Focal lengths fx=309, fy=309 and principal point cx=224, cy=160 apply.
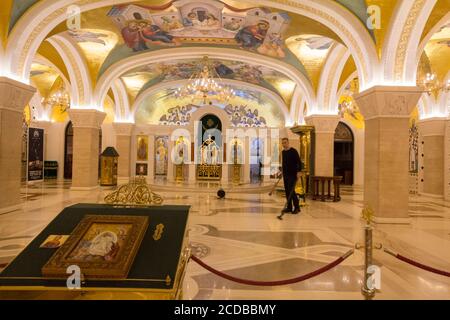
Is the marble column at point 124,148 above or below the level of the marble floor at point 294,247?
above

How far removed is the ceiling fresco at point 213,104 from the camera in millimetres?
17344

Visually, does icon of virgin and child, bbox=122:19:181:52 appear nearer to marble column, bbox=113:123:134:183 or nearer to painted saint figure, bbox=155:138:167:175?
marble column, bbox=113:123:134:183

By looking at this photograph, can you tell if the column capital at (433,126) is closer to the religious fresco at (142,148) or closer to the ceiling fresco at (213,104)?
the ceiling fresco at (213,104)

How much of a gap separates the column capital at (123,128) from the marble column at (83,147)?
492 cm

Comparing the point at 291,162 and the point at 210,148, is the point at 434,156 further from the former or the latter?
the point at 210,148

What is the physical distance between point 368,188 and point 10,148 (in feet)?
25.4

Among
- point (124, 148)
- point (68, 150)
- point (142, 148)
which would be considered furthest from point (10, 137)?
point (68, 150)

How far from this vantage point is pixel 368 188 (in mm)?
6625

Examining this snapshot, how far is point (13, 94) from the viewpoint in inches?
257

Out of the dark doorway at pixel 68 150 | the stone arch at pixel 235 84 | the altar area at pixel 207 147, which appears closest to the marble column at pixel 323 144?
the stone arch at pixel 235 84

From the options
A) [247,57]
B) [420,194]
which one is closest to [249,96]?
[247,57]

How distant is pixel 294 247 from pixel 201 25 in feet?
24.1

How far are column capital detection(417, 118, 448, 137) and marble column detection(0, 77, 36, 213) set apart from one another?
41.2 feet

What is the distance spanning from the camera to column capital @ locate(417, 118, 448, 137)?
11039 mm
